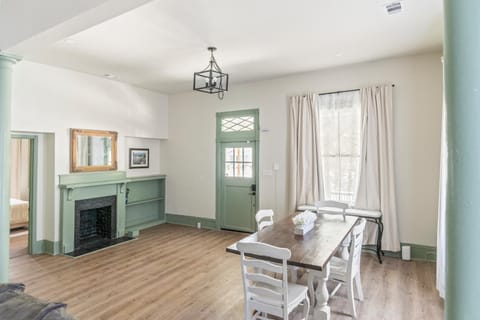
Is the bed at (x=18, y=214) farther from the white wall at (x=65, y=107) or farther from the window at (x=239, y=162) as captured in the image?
the window at (x=239, y=162)

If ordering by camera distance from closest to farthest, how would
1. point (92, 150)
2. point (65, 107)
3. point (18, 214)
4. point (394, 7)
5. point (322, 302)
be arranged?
point (322, 302)
point (394, 7)
point (65, 107)
point (92, 150)
point (18, 214)

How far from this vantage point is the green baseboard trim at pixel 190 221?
6.35 metres

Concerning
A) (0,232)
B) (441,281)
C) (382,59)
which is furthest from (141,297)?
(382,59)

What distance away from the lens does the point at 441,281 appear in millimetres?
3088

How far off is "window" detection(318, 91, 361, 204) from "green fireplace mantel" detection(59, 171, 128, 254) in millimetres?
4073

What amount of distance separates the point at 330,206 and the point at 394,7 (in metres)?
2.68

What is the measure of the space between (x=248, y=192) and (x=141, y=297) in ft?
10.3

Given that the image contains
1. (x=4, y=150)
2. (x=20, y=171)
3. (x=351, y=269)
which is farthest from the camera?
(x=20, y=171)

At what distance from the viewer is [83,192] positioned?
511 cm

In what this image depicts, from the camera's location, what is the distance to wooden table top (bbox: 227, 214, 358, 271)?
2.30m

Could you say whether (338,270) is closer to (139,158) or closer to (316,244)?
(316,244)

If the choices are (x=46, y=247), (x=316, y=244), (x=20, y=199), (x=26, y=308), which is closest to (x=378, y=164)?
(x=316, y=244)

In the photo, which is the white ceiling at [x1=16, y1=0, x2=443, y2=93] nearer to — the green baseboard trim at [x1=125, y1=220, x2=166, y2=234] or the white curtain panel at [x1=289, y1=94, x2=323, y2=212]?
the white curtain panel at [x1=289, y1=94, x2=323, y2=212]

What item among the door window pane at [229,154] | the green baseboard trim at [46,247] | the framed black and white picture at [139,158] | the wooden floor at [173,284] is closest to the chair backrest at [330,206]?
the wooden floor at [173,284]
